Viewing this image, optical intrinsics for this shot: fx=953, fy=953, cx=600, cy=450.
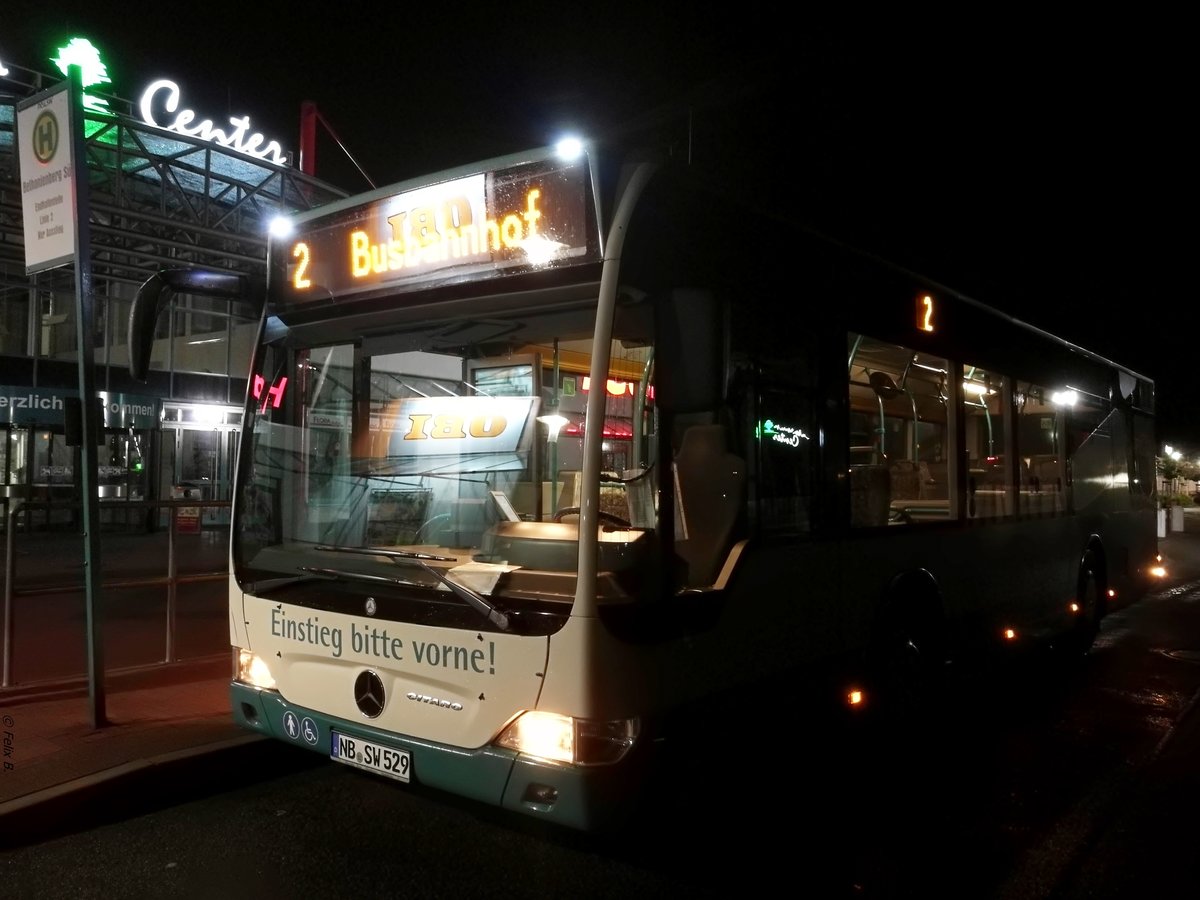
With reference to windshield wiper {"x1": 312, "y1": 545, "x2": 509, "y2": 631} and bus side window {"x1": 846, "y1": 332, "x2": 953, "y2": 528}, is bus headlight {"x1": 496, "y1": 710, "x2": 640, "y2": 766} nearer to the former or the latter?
windshield wiper {"x1": 312, "y1": 545, "x2": 509, "y2": 631}

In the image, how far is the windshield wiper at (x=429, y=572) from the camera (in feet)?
12.1

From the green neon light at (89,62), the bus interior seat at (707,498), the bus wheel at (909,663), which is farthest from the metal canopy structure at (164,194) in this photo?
the bus interior seat at (707,498)

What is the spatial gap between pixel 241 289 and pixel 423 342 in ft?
3.52

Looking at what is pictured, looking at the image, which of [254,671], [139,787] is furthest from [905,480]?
[139,787]

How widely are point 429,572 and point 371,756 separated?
0.88m

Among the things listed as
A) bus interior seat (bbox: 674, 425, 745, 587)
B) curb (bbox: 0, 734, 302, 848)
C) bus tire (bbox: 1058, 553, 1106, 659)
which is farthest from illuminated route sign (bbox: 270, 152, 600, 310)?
bus tire (bbox: 1058, 553, 1106, 659)

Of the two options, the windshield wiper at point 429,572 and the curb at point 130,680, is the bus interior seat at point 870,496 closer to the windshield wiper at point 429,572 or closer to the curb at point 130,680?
the windshield wiper at point 429,572

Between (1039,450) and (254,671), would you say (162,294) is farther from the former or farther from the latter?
(1039,450)

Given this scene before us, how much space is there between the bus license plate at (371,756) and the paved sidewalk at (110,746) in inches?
54.6

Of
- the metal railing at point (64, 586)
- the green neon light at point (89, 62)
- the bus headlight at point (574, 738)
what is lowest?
the bus headlight at point (574, 738)

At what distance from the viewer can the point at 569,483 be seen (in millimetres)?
4148

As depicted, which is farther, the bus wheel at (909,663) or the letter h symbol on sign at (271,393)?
the bus wheel at (909,663)

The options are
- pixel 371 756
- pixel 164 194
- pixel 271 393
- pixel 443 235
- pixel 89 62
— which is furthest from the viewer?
pixel 89 62

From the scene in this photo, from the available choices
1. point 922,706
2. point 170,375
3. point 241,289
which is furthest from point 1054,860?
point 170,375
